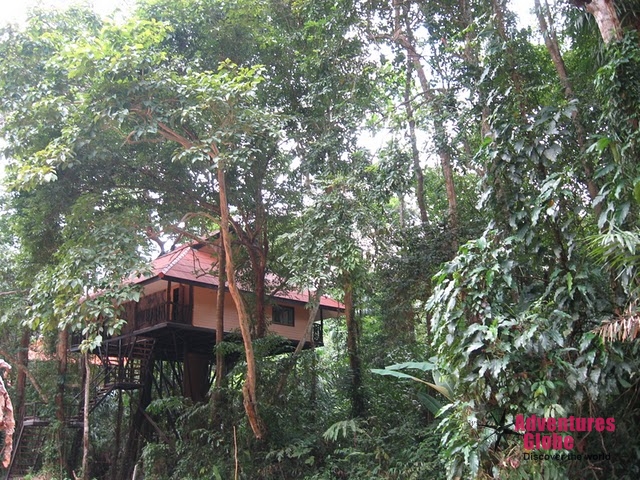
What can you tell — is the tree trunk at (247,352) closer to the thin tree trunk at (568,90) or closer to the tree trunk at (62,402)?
the thin tree trunk at (568,90)

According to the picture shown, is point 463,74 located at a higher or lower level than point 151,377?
higher

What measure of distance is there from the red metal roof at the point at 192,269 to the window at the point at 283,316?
479 mm

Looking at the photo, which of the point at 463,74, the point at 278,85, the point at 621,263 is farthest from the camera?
the point at 278,85

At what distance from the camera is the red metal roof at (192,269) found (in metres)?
13.4

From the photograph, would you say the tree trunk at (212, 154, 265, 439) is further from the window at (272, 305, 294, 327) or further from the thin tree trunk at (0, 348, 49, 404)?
the thin tree trunk at (0, 348, 49, 404)

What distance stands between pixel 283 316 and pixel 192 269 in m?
3.18

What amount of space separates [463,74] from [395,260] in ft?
11.4

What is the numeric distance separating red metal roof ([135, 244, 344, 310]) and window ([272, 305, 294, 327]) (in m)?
0.48

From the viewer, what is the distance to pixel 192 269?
14570mm

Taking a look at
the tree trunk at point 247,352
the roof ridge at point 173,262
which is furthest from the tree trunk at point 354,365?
the roof ridge at point 173,262

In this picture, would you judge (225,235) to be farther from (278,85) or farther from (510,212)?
(510,212)

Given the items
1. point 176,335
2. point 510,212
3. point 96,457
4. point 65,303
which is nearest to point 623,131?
point 510,212

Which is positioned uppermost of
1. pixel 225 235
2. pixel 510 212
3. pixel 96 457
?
pixel 225 235

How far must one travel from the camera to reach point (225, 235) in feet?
32.4
